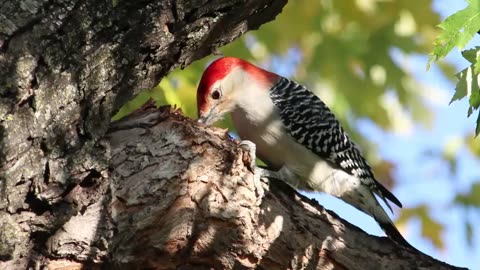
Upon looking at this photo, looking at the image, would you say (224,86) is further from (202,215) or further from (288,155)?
(202,215)

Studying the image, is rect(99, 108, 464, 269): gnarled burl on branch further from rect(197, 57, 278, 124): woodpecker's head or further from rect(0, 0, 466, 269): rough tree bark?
rect(197, 57, 278, 124): woodpecker's head

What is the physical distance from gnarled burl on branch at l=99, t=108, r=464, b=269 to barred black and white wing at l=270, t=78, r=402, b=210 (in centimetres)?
135

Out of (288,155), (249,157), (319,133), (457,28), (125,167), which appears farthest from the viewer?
(319,133)

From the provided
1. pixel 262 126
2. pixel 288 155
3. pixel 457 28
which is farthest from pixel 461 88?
pixel 262 126

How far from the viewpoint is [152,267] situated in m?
3.42

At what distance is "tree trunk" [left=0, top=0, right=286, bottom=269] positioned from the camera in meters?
3.06

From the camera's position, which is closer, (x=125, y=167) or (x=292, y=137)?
(x=125, y=167)

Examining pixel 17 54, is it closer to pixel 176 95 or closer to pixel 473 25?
pixel 473 25

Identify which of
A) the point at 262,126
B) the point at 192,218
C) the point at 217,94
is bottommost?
the point at 192,218

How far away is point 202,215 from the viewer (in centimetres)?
342

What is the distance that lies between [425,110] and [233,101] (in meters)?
3.85

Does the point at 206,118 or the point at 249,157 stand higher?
the point at 206,118

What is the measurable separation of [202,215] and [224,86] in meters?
1.86

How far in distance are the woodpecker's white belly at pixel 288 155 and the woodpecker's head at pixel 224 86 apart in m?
0.11
